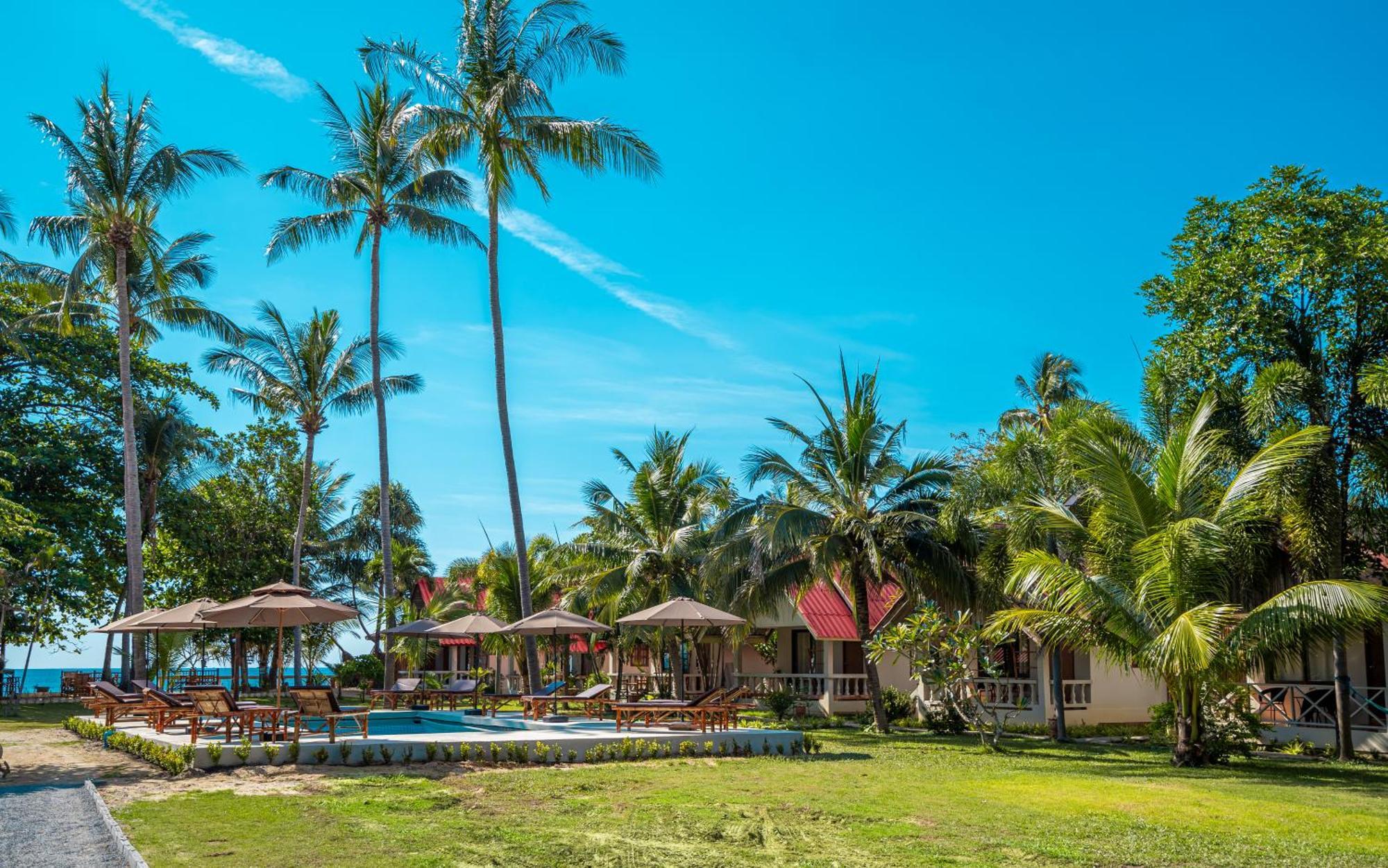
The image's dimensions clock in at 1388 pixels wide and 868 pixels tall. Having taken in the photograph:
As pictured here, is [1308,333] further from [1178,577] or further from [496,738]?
[496,738]

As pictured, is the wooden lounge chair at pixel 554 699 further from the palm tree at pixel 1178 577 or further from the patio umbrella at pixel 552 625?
the palm tree at pixel 1178 577

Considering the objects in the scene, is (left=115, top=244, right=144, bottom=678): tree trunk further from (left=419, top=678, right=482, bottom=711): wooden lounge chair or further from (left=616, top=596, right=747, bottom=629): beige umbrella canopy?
(left=616, top=596, right=747, bottom=629): beige umbrella canopy

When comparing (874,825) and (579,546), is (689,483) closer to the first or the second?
(579,546)

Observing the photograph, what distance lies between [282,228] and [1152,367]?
71.6ft

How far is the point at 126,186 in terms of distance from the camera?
23250 millimetres

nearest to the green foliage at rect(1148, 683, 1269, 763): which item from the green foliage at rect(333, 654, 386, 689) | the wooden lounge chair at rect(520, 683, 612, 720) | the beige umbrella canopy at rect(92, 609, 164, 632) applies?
the wooden lounge chair at rect(520, 683, 612, 720)

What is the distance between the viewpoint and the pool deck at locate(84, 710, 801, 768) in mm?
13930

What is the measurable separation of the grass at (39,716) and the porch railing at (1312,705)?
2480cm

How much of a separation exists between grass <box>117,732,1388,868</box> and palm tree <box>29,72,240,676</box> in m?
13.9

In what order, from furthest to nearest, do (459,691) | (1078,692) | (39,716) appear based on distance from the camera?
(39,716) < (459,691) < (1078,692)

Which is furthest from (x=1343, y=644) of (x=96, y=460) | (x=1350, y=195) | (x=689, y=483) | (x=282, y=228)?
(x=96, y=460)

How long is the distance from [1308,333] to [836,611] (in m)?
13.9

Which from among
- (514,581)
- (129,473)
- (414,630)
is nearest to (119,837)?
(414,630)

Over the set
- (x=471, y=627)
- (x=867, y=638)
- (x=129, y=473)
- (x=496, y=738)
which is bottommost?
(x=496, y=738)
